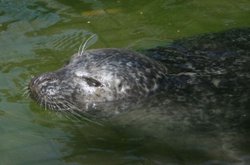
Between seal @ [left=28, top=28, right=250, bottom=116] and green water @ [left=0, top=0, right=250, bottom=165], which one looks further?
seal @ [left=28, top=28, right=250, bottom=116]

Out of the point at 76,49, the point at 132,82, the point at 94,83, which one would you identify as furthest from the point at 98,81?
the point at 76,49

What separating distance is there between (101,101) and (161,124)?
20.7 inches

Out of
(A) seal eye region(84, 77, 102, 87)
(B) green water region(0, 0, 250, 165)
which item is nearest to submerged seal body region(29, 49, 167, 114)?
(A) seal eye region(84, 77, 102, 87)

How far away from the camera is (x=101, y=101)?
4.91m

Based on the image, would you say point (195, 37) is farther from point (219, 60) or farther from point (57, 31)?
point (57, 31)

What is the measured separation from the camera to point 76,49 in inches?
251

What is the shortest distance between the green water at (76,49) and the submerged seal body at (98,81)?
0.25 m

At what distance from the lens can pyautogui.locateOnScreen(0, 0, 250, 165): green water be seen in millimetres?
4652

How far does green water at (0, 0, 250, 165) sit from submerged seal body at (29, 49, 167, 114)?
250mm

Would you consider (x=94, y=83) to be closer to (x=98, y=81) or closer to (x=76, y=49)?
(x=98, y=81)

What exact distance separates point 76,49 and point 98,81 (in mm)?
1515

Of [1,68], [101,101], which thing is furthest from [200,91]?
[1,68]

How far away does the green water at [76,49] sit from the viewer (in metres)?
4.65

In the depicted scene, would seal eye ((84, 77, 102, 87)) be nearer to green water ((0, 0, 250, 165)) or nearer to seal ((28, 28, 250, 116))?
seal ((28, 28, 250, 116))
